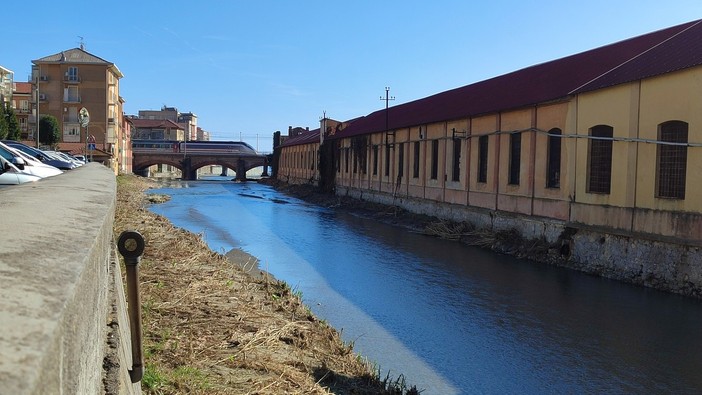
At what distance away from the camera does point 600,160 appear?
1922 cm

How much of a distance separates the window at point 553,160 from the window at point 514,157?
232cm

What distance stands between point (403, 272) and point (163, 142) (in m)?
102

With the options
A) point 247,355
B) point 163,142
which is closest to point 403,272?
point 247,355

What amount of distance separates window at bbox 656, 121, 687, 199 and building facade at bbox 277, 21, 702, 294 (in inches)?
1.2

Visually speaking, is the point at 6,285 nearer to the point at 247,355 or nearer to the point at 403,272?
the point at 247,355

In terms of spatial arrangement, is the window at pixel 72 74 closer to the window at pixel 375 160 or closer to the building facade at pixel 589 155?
the window at pixel 375 160

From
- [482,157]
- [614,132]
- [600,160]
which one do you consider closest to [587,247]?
[600,160]

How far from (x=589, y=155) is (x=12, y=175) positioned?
1644 centimetres

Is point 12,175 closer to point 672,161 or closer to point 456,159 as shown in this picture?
point 672,161

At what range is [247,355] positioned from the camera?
741cm

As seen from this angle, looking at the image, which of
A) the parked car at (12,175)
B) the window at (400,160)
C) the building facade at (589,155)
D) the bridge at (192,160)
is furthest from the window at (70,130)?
the parked car at (12,175)

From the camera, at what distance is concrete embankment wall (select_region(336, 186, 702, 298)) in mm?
14812

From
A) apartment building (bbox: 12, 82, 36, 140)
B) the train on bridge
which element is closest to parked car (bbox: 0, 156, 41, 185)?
apartment building (bbox: 12, 82, 36, 140)

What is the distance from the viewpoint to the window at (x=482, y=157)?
27.7 m
